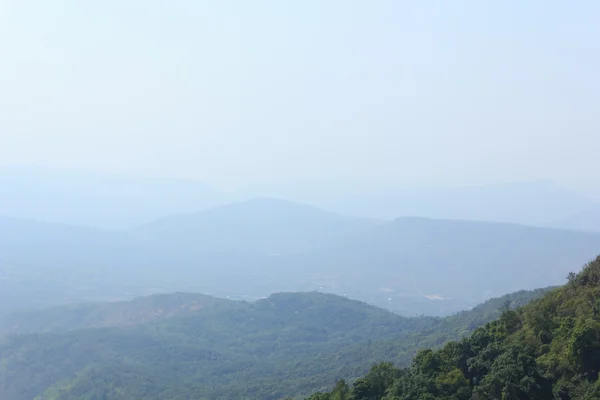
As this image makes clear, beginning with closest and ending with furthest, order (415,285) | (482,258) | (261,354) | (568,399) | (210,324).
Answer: (568,399)
(261,354)
(210,324)
(415,285)
(482,258)

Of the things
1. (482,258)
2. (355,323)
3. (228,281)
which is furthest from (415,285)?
(355,323)

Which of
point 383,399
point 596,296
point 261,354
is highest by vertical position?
point 596,296

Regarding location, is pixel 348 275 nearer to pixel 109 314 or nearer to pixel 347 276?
pixel 347 276

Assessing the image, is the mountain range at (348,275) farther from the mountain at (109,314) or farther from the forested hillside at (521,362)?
the forested hillside at (521,362)

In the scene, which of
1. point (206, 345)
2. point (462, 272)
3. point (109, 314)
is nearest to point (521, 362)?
point (206, 345)

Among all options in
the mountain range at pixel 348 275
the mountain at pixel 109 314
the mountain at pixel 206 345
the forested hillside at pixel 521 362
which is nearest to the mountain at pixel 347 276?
the mountain range at pixel 348 275

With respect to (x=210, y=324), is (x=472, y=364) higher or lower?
higher

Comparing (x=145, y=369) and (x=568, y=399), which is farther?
(x=145, y=369)

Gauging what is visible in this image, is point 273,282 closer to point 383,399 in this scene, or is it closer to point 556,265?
point 556,265
